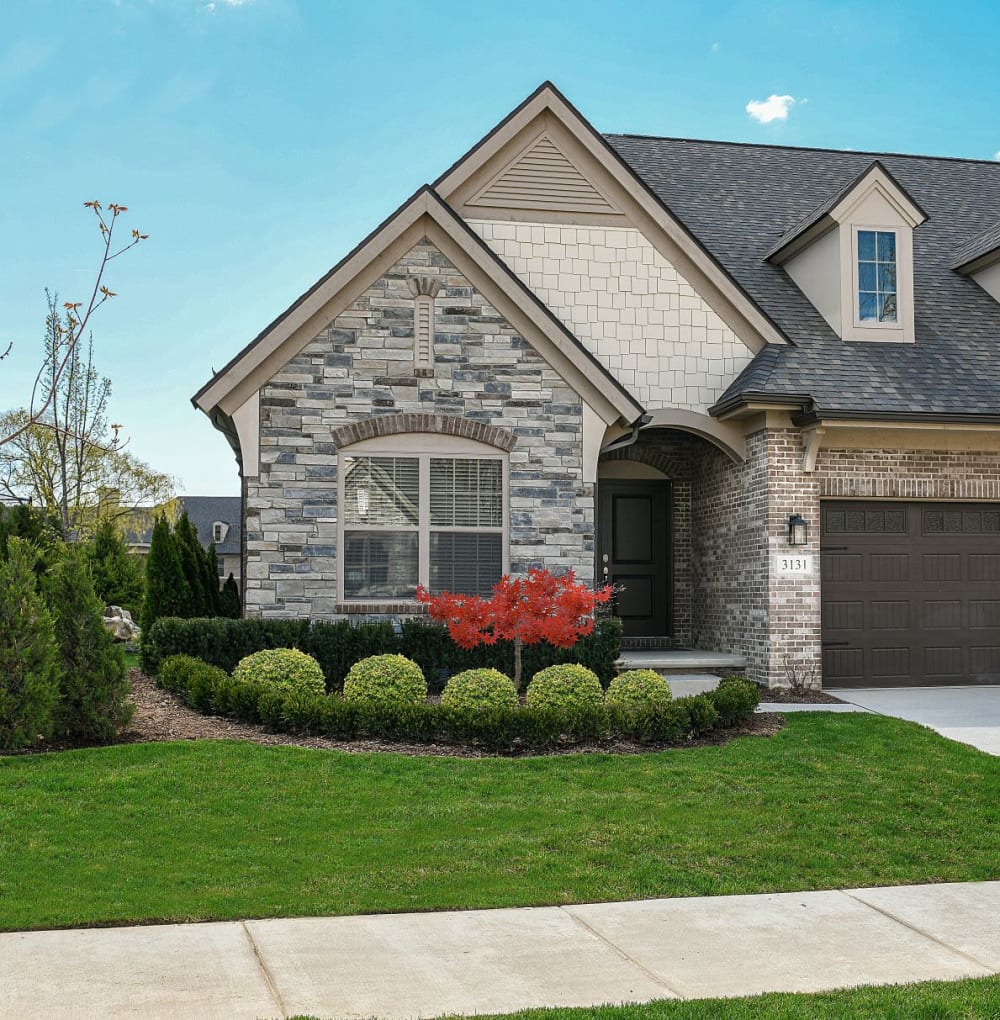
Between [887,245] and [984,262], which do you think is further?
[984,262]

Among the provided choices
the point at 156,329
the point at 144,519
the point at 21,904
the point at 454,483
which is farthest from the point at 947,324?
the point at 144,519

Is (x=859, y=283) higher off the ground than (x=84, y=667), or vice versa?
(x=859, y=283)

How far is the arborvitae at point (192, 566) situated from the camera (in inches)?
597

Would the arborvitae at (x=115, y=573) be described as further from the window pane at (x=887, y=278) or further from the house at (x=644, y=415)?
the window pane at (x=887, y=278)

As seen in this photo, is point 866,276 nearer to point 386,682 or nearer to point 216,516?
point 386,682

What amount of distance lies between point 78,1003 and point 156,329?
48.2 ft

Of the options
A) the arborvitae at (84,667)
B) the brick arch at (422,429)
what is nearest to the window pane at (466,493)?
the brick arch at (422,429)

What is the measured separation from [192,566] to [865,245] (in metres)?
10.1

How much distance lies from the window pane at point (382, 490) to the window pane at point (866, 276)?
658 cm

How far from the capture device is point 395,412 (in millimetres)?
12703

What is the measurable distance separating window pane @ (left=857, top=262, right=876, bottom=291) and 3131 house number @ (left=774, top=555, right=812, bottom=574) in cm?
393

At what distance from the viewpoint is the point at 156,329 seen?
17.8 m

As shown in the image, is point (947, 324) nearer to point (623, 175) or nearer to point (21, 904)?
point (623, 175)

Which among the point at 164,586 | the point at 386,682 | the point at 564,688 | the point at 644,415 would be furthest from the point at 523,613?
the point at 164,586
